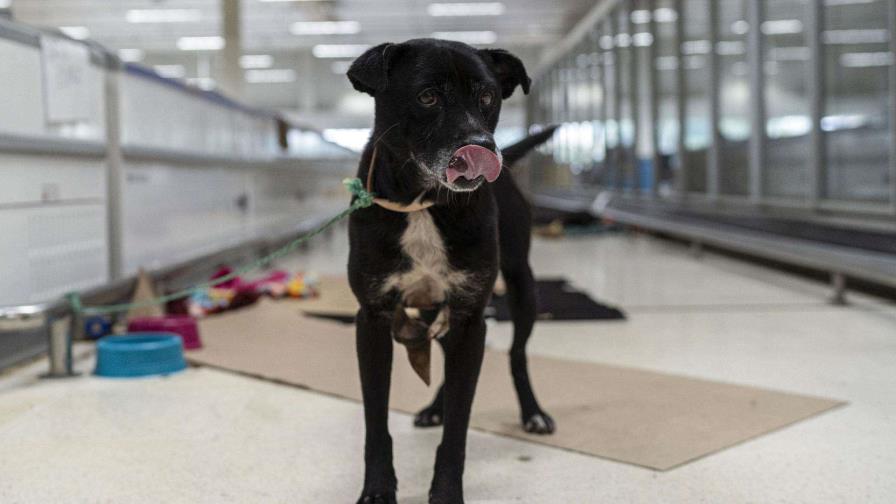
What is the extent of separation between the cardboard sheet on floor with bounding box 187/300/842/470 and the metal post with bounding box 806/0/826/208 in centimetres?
361

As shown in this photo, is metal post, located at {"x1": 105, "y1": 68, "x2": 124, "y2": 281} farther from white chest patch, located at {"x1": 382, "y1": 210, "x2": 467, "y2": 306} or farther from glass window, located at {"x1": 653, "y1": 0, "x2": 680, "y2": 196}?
glass window, located at {"x1": 653, "y1": 0, "x2": 680, "y2": 196}

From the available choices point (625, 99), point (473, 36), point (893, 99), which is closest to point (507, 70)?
point (893, 99)

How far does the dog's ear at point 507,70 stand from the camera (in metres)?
1.75

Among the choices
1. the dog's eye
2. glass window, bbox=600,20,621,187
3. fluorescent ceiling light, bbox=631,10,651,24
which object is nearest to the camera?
the dog's eye

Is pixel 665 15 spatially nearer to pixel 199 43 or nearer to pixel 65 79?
pixel 65 79

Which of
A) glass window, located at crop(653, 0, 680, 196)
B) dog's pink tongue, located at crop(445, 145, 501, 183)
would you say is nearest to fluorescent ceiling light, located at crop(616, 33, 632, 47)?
glass window, located at crop(653, 0, 680, 196)

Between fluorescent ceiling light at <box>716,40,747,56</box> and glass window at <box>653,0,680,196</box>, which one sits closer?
fluorescent ceiling light at <box>716,40,747,56</box>

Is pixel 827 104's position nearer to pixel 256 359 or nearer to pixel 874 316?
pixel 874 316

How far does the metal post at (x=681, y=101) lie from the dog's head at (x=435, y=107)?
27.9 ft

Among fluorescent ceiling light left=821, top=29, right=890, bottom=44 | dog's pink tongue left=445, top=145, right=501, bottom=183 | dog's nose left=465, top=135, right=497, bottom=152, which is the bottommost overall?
dog's pink tongue left=445, top=145, right=501, bottom=183

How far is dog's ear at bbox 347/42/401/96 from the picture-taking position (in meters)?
1.57

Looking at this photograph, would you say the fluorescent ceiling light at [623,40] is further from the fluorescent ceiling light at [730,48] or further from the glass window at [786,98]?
the glass window at [786,98]

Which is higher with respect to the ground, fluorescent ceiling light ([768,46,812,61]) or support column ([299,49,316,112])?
support column ([299,49,316,112])

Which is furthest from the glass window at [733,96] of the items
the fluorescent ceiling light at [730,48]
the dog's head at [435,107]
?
the dog's head at [435,107]
